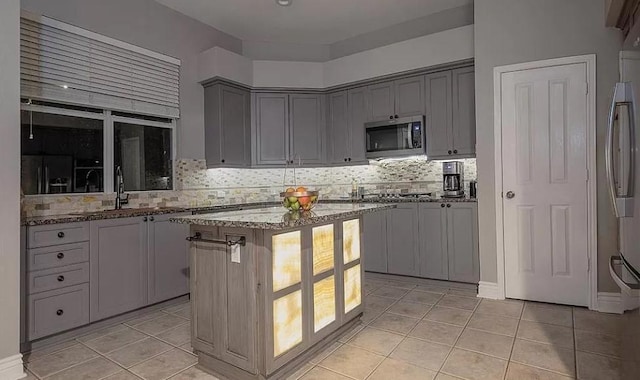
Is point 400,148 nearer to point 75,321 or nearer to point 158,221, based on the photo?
point 158,221

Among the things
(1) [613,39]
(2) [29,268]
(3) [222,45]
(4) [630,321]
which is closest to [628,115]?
(4) [630,321]

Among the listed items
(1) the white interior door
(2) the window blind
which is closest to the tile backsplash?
(2) the window blind

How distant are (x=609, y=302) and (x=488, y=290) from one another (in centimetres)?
91

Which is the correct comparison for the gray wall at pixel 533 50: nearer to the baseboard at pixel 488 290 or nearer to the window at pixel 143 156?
the baseboard at pixel 488 290

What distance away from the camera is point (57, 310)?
2.55 metres

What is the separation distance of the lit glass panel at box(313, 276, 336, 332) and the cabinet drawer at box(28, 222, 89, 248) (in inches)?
72.2

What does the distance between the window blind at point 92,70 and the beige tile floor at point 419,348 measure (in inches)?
80.8

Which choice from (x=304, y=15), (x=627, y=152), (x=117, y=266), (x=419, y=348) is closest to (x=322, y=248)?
(x=419, y=348)

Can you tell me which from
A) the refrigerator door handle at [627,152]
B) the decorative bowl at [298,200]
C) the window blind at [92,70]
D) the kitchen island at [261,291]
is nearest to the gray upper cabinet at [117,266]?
the kitchen island at [261,291]

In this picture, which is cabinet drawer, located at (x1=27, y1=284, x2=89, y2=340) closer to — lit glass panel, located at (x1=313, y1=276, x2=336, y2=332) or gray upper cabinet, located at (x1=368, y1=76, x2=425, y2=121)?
lit glass panel, located at (x1=313, y1=276, x2=336, y2=332)

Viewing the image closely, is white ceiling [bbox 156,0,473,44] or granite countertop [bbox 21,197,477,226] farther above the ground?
white ceiling [bbox 156,0,473,44]

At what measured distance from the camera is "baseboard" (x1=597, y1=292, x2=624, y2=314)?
2.91 meters

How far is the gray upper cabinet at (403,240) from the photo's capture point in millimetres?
3967

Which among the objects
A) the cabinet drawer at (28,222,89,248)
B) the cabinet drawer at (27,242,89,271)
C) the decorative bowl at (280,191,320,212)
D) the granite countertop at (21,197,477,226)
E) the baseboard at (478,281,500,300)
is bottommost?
the baseboard at (478,281,500,300)
